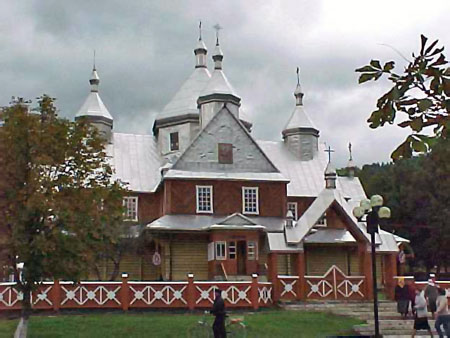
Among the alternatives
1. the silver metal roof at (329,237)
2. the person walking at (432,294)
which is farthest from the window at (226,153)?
the person walking at (432,294)

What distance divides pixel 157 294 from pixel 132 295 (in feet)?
2.99

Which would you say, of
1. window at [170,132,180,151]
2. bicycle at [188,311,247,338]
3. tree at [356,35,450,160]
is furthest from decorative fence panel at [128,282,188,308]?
tree at [356,35,450,160]

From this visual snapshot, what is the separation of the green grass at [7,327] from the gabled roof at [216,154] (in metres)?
13.9

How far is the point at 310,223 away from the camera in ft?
102

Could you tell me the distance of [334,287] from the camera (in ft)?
96.5

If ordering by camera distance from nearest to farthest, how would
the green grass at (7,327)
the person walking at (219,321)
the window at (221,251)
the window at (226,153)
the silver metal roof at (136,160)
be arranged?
the person walking at (219,321) < the green grass at (7,327) < the window at (221,251) < the window at (226,153) < the silver metal roof at (136,160)

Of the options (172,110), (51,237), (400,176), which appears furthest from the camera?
(400,176)

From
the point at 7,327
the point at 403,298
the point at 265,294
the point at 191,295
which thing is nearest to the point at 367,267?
the point at 265,294

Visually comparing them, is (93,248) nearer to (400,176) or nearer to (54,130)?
(54,130)

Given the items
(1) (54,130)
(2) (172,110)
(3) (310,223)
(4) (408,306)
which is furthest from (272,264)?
(2) (172,110)

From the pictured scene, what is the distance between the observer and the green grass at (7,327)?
21.7 metres

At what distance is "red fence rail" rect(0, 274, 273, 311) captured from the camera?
25844 mm

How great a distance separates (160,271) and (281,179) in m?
7.84

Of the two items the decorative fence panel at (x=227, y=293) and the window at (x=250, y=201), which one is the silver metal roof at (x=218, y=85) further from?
the decorative fence panel at (x=227, y=293)
